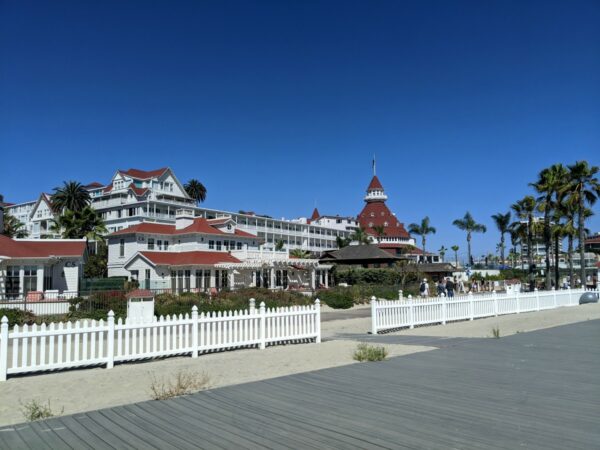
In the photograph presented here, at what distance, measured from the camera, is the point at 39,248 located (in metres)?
38.1

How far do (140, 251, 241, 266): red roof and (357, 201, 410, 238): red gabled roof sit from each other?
217ft

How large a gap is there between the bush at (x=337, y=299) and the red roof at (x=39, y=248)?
19.3m

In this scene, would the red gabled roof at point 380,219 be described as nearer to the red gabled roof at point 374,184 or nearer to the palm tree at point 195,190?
the red gabled roof at point 374,184

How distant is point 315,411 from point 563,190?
46.2 metres

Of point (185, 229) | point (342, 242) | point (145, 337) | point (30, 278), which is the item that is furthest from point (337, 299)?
point (342, 242)

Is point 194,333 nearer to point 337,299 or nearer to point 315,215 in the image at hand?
point 337,299

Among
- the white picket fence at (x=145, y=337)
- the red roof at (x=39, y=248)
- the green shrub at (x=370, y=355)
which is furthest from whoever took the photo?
the red roof at (x=39, y=248)

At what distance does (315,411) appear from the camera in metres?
6.36

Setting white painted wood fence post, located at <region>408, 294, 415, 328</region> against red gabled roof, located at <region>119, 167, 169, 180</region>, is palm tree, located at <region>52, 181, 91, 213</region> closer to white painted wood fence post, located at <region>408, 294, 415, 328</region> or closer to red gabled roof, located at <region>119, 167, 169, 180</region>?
red gabled roof, located at <region>119, 167, 169, 180</region>

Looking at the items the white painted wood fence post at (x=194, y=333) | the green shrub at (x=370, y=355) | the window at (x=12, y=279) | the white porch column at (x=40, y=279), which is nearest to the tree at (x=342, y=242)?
the white porch column at (x=40, y=279)

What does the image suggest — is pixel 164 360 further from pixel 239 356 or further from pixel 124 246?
pixel 124 246

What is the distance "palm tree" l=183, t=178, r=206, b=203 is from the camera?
345ft

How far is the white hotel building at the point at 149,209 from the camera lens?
74812mm

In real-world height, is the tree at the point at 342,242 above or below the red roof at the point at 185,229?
above
